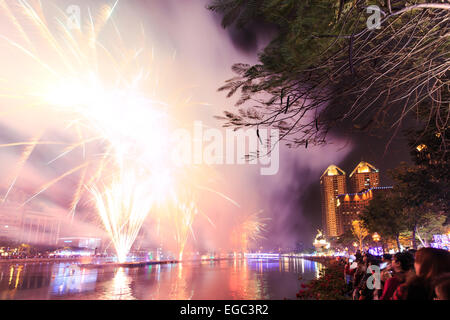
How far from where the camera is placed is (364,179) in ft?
531

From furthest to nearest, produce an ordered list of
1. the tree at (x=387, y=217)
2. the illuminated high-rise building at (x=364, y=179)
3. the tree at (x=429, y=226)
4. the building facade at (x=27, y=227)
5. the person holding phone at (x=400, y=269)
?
1. the illuminated high-rise building at (x=364, y=179)
2. the building facade at (x=27, y=227)
3. the tree at (x=429, y=226)
4. the tree at (x=387, y=217)
5. the person holding phone at (x=400, y=269)

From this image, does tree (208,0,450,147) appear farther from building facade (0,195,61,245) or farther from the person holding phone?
building facade (0,195,61,245)

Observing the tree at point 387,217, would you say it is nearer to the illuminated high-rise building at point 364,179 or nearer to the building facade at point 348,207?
the building facade at point 348,207

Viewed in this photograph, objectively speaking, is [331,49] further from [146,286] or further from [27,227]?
[27,227]

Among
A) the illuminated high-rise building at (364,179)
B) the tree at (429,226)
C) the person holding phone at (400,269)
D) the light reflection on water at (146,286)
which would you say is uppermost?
the illuminated high-rise building at (364,179)

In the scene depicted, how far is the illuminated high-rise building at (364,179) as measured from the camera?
156375 mm

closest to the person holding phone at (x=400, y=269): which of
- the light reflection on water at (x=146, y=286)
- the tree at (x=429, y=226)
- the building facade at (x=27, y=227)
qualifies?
the light reflection on water at (x=146, y=286)

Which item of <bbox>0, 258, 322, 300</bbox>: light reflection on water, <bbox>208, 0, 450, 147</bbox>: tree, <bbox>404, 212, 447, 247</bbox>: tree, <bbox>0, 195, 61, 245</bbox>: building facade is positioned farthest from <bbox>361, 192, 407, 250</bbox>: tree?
<bbox>0, 195, 61, 245</bbox>: building facade

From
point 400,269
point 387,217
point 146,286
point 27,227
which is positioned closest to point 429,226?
point 387,217

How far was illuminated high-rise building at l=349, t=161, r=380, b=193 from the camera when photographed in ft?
513
